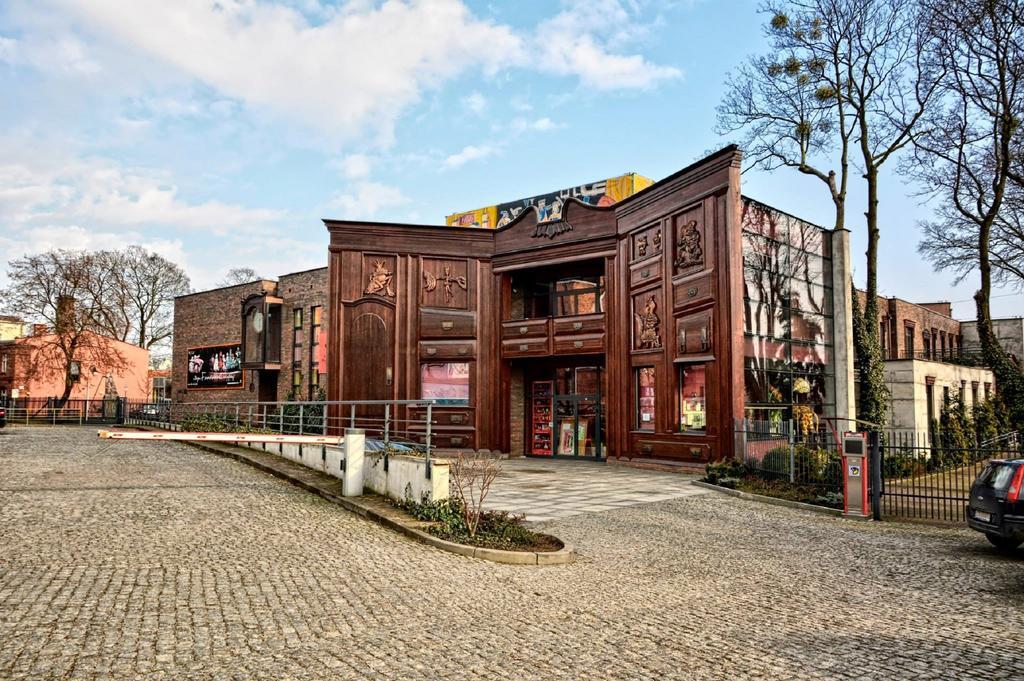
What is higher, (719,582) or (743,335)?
(743,335)

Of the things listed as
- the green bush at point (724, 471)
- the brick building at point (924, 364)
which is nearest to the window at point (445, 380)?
the green bush at point (724, 471)

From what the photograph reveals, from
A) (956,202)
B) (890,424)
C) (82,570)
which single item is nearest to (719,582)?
(82,570)

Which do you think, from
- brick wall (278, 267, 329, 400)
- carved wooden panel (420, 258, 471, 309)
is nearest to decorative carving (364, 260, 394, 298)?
carved wooden panel (420, 258, 471, 309)

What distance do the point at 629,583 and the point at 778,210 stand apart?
1539 cm

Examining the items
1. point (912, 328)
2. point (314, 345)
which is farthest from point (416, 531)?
point (912, 328)

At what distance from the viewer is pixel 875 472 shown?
1217 cm

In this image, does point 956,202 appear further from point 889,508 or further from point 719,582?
point 719,582

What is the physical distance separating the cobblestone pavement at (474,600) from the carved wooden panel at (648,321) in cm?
947

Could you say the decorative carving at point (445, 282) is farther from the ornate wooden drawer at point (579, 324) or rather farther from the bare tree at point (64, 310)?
the bare tree at point (64, 310)

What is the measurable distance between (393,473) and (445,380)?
12.6 metres

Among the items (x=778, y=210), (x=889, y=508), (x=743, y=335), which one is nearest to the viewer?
(x=889, y=508)

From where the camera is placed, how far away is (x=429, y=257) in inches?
967

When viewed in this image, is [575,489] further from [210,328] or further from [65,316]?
[65,316]

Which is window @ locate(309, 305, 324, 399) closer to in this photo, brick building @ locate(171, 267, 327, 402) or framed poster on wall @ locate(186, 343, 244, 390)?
brick building @ locate(171, 267, 327, 402)
